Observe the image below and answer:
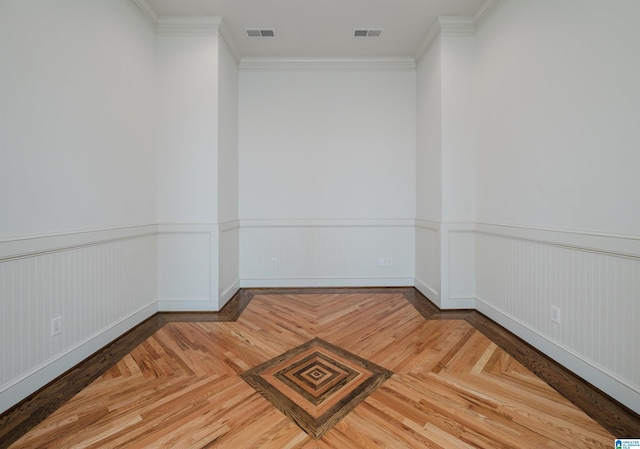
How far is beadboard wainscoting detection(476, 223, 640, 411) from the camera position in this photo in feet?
5.22

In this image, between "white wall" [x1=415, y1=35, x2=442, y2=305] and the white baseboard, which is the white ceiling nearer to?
"white wall" [x1=415, y1=35, x2=442, y2=305]

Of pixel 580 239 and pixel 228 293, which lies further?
pixel 228 293

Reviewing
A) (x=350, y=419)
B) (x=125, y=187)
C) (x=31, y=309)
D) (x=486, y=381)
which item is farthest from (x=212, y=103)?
(x=486, y=381)

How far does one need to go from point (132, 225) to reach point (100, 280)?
0.59 m

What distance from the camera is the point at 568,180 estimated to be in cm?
198

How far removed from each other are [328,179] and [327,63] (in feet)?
5.18

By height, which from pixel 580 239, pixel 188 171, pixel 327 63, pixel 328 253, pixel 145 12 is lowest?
pixel 328 253

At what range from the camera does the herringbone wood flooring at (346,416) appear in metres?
1.37

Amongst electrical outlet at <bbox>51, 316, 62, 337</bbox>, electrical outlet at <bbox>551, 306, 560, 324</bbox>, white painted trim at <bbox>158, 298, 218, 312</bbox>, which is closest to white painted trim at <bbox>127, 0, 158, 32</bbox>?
electrical outlet at <bbox>51, 316, 62, 337</bbox>

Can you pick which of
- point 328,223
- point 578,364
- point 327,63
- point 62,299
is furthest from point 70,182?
point 578,364

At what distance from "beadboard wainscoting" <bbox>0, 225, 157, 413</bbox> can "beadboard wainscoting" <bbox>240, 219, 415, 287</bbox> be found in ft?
4.93

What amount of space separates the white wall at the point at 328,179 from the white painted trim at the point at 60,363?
1654 millimetres

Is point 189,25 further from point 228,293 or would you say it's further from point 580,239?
point 580,239

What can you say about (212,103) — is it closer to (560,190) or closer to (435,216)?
(435,216)
